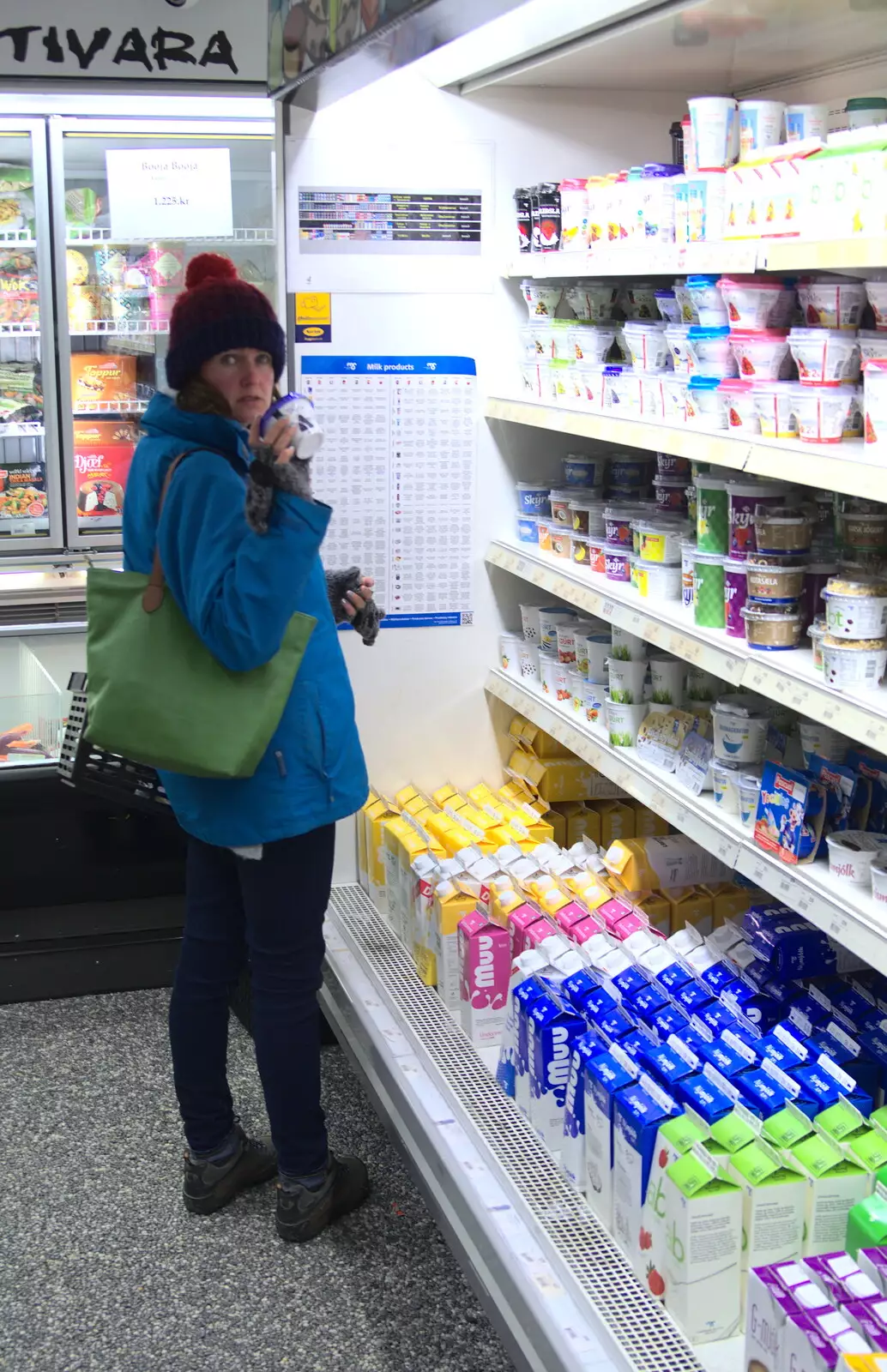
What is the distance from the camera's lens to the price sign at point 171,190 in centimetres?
418

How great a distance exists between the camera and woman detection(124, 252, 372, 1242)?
7.51ft

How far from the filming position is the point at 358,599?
291 centimetres

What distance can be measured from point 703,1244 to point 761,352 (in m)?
1.45

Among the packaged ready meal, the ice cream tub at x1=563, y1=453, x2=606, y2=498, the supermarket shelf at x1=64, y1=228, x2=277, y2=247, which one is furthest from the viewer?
the packaged ready meal

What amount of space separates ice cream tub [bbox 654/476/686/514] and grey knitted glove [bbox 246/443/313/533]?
46.5 inches

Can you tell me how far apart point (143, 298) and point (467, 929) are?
263cm

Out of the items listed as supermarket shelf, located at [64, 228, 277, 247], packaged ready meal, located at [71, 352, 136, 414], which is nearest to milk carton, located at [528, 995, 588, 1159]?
supermarket shelf, located at [64, 228, 277, 247]

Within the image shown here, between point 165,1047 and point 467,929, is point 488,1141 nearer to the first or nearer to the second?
point 467,929

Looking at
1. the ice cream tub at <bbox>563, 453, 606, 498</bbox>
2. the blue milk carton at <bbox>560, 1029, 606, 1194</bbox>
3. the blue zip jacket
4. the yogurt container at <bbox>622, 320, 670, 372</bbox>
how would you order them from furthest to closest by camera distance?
the ice cream tub at <bbox>563, 453, 606, 498</bbox>
the yogurt container at <bbox>622, 320, 670, 372</bbox>
the blue milk carton at <bbox>560, 1029, 606, 1194</bbox>
the blue zip jacket

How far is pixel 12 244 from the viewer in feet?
14.1

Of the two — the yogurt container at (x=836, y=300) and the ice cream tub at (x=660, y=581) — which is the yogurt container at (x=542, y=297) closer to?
the ice cream tub at (x=660, y=581)

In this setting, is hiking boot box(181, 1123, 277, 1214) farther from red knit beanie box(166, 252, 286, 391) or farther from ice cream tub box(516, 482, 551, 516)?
ice cream tub box(516, 482, 551, 516)

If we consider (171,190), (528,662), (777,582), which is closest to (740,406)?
(777,582)

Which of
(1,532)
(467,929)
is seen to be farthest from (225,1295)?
(1,532)
